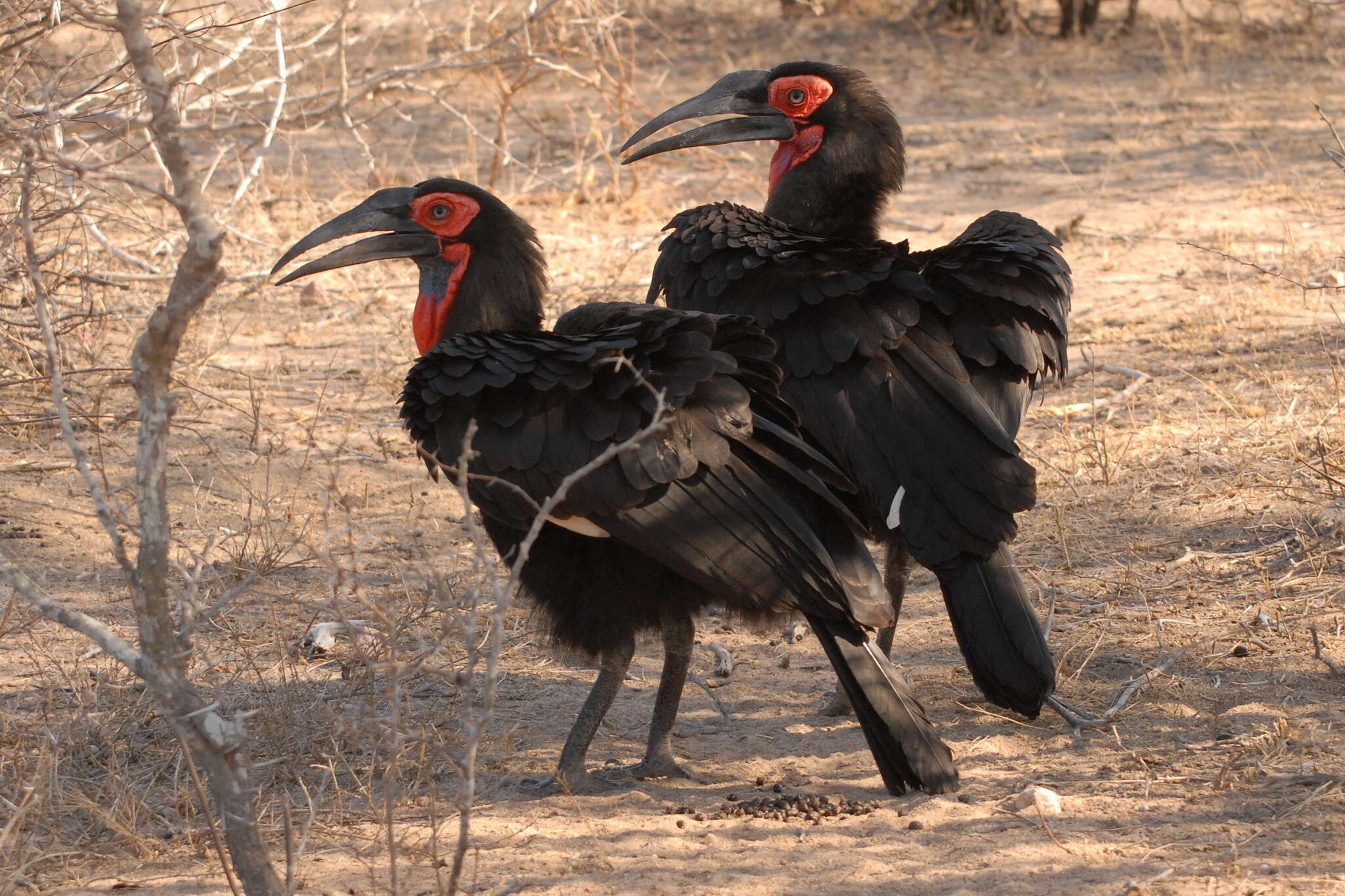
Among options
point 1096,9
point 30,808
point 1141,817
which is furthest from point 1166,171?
point 30,808

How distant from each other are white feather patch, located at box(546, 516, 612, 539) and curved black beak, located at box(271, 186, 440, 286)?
99 centimetres

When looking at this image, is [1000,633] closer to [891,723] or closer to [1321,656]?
[891,723]

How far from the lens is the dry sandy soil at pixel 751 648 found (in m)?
2.98

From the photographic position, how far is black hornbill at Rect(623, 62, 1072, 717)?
11.2 ft

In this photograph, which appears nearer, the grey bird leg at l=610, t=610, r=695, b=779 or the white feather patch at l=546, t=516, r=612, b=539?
the white feather patch at l=546, t=516, r=612, b=539

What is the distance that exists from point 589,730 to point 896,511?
0.92 meters

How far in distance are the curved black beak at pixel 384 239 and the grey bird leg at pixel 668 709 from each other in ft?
4.10

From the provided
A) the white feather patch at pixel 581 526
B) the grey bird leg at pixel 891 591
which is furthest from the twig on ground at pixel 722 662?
the white feather patch at pixel 581 526

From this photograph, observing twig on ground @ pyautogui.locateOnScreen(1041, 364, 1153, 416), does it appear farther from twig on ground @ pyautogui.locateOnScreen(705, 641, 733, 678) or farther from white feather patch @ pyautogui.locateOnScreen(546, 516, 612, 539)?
white feather patch @ pyautogui.locateOnScreen(546, 516, 612, 539)

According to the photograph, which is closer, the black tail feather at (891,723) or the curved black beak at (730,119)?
the black tail feather at (891,723)

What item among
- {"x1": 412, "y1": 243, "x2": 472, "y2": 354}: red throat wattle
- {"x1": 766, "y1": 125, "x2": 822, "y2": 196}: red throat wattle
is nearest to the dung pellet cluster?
{"x1": 412, "y1": 243, "x2": 472, "y2": 354}: red throat wattle

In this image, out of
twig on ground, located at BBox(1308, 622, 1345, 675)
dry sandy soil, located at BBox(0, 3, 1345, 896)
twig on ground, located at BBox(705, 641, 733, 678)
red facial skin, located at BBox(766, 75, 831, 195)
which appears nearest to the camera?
dry sandy soil, located at BBox(0, 3, 1345, 896)

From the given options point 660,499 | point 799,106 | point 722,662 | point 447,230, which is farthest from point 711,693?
point 799,106

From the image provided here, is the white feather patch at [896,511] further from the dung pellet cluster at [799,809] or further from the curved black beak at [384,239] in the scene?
the curved black beak at [384,239]
